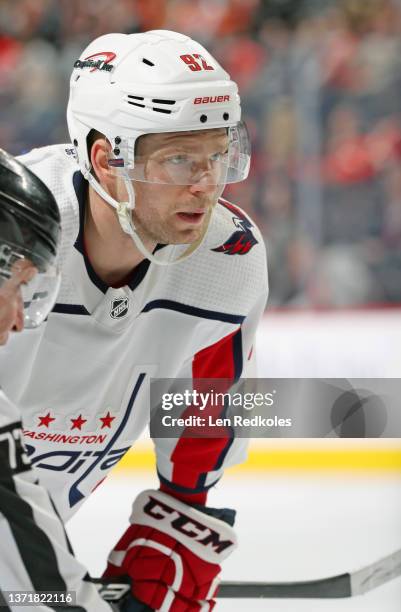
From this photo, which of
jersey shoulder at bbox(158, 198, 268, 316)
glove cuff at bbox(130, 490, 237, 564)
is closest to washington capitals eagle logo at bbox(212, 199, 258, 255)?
jersey shoulder at bbox(158, 198, 268, 316)

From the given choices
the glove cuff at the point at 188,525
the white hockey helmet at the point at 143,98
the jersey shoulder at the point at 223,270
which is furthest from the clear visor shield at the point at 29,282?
the glove cuff at the point at 188,525

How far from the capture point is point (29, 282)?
1340 mm

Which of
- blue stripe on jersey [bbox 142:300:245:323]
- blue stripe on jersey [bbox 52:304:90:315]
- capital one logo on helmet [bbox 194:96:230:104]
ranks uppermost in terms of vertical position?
capital one logo on helmet [bbox 194:96:230:104]

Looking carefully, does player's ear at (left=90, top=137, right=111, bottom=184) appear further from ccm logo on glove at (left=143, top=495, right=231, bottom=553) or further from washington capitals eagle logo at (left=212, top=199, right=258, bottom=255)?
ccm logo on glove at (left=143, top=495, right=231, bottom=553)

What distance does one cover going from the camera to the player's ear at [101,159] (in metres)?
1.69

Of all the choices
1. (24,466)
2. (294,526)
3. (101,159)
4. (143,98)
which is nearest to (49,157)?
(101,159)

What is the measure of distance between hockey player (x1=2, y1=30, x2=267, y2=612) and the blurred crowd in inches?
61.8

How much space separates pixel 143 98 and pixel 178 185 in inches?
5.4

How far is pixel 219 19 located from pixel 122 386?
88.0 inches

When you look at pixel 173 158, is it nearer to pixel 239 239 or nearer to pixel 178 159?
pixel 178 159

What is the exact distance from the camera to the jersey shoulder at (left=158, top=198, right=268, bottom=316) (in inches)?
70.1

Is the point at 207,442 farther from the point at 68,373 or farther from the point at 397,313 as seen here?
the point at 397,313

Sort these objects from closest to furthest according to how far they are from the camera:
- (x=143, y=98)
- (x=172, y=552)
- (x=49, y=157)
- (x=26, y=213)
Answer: (x=26, y=213)
(x=143, y=98)
(x=49, y=157)
(x=172, y=552)

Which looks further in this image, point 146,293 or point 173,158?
point 146,293
